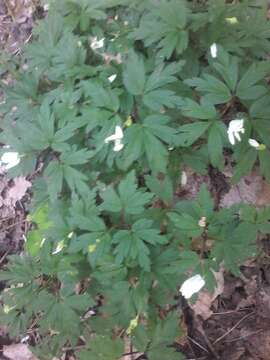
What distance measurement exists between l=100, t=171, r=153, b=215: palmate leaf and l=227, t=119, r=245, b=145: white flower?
1.35 feet

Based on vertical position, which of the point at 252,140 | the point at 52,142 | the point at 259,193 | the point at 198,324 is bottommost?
the point at 198,324

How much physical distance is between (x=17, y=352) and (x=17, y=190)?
2.95 ft

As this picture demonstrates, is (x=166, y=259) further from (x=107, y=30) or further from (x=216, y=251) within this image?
(x=107, y=30)

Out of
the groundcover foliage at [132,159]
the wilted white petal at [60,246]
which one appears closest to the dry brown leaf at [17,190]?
the groundcover foliage at [132,159]

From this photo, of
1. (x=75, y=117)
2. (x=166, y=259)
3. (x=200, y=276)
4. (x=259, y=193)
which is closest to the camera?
(x=200, y=276)

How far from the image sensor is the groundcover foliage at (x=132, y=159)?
1869 millimetres

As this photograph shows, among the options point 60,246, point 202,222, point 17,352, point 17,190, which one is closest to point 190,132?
point 202,222

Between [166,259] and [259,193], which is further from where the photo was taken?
[259,193]

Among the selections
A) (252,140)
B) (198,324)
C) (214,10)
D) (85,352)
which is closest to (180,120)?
(252,140)

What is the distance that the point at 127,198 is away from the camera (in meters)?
1.89

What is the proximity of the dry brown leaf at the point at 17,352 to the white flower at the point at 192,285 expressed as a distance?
1.05m

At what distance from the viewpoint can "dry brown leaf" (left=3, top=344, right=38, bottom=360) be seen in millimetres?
2363

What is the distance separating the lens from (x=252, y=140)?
6.17 feet

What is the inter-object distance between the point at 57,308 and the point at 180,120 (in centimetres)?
99
